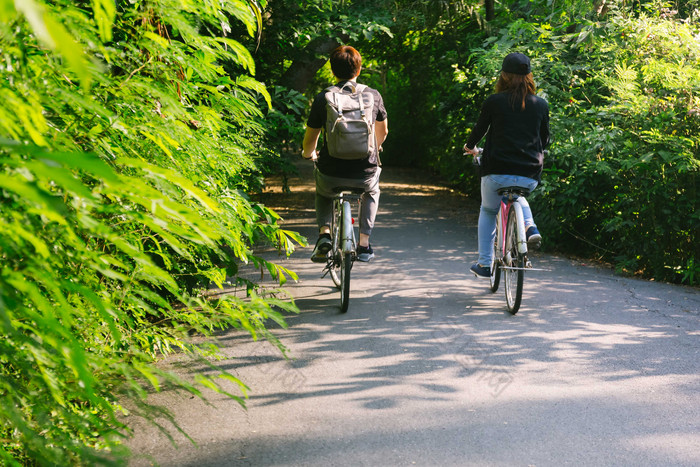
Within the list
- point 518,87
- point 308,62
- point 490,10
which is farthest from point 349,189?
point 490,10

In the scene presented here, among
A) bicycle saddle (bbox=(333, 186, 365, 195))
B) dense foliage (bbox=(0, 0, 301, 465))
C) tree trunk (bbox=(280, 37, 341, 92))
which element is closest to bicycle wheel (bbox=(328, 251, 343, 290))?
bicycle saddle (bbox=(333, 186, 365, 195))

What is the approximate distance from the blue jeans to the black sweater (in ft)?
0.20

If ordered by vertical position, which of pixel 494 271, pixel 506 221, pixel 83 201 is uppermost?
pixel 83 201

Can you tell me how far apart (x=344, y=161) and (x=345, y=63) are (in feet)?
2.76

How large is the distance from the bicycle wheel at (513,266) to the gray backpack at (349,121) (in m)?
1.44

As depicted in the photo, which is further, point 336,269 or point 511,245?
point 336,269

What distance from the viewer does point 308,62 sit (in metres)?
11.8

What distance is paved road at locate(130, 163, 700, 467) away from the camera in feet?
11.7

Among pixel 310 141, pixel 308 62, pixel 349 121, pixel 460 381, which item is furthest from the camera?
pixel 308 62

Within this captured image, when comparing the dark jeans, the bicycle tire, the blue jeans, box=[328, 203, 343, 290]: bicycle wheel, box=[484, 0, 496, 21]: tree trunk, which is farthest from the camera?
box=[484, 0, 496, 21]: tree trunk

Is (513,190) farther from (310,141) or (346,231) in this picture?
(310,141)

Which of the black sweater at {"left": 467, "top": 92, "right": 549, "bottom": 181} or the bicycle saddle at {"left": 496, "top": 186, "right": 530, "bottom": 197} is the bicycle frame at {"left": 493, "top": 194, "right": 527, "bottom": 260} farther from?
the black sweater at {"left": 467, "top": 92, "right": 549, "bottom": 181}

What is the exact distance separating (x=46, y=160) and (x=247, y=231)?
2740mm

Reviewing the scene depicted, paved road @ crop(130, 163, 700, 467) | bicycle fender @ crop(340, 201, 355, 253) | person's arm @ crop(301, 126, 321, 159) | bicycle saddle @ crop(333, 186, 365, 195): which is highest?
person's arm @ crop(301, 126, 321, 159)
